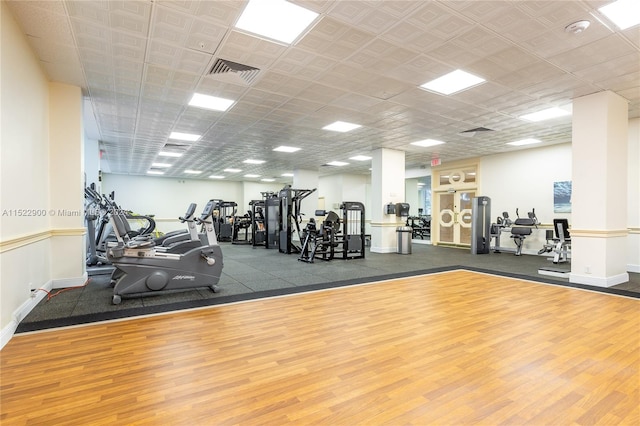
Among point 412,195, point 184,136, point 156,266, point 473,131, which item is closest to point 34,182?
point 156,266

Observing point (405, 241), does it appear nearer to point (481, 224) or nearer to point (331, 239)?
point (481, 224)

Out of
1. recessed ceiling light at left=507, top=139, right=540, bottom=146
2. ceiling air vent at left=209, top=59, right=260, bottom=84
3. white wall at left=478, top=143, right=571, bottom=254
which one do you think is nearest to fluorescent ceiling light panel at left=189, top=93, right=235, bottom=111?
ceiling air vent at left=209, top=59, right=260, bottom=84

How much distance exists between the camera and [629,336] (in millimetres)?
3059

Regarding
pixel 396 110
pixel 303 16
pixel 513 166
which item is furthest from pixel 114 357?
pixel 513 166

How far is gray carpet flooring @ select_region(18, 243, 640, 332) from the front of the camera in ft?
12.2

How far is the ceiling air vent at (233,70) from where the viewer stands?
4130 millimetres

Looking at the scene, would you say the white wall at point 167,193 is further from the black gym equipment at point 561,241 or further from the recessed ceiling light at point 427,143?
the black gym equipment at point 561,241

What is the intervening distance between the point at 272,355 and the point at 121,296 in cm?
267

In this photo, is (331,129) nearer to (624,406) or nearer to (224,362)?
(224,362)

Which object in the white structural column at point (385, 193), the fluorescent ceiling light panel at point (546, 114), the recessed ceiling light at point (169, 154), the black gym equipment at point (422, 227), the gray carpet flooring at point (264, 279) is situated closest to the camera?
the gray carpet flooring at point (264, 279)

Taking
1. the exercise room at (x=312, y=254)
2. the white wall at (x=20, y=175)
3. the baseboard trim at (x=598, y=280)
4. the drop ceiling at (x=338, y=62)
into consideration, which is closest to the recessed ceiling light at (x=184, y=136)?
the exercise room at (x=312, y=254)

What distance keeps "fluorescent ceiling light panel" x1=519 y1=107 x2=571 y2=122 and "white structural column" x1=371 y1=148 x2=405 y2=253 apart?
370cm

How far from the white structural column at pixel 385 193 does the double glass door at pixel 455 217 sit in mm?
2893

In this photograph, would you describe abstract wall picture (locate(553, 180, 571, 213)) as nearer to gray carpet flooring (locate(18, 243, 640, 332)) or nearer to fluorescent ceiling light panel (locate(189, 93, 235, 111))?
gray carpet flooring (locate(18, 243, 640, 332))
